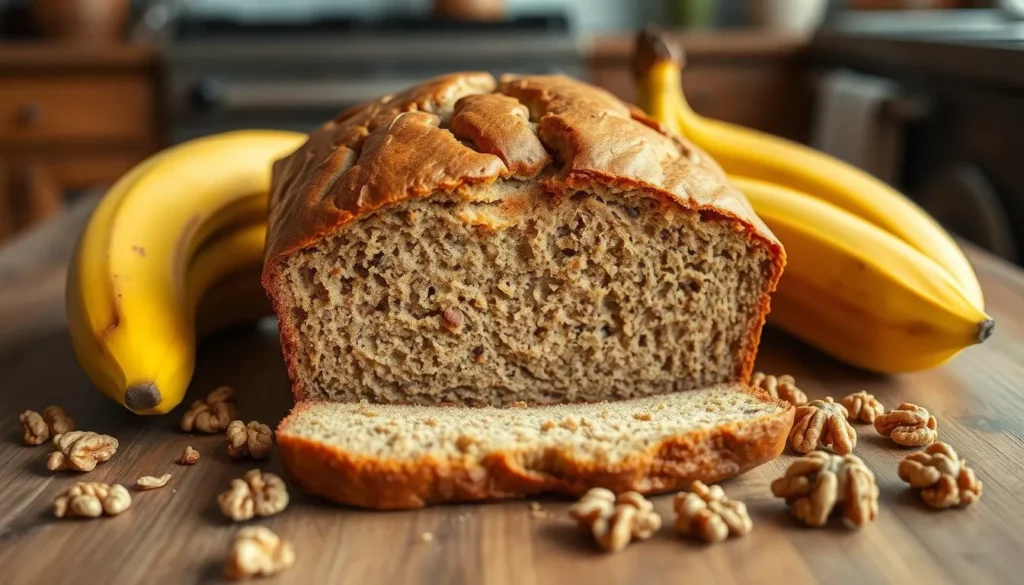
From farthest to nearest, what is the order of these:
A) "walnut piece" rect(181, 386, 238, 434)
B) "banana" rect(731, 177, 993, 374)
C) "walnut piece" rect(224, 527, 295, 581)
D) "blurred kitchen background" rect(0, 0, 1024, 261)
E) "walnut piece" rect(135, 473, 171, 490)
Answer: "blurred kitchen background" rect(0, 0, 1024, 261)
"banana" rect(731, 177, 993, 374)
"walnut piece" rect(181, 386, 238, 434)
"walnut piece" rect(135, 473, 171, 490)
"walnut piece" rect(224, 527, 295, 581)

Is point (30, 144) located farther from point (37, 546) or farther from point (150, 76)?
point (37, 546)

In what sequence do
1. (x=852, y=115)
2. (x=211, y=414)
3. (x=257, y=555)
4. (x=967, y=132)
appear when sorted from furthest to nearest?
(x=852, y=115), (x=967, y=132), (x=211, y=414), (x=257, y=555)

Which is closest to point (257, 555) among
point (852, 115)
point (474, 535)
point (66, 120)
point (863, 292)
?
point (474, 535)

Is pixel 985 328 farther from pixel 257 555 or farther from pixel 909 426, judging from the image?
pixel 257 555

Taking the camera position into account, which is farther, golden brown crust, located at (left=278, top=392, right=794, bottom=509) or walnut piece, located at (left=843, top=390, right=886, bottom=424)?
walnut piece, located at (left=843, top=390, right=886, bottom=424)

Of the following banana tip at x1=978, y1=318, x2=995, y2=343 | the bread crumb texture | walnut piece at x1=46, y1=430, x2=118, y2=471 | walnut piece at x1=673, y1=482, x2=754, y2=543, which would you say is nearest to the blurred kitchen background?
banana tip at x1=978, y1=318, x2=995, y2=343

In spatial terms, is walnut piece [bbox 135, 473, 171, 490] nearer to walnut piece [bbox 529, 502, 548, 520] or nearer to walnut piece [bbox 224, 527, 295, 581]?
walnut piece [bbox 224, 527, 295, 581]

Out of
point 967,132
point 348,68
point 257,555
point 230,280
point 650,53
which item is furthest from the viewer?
point 348,68
